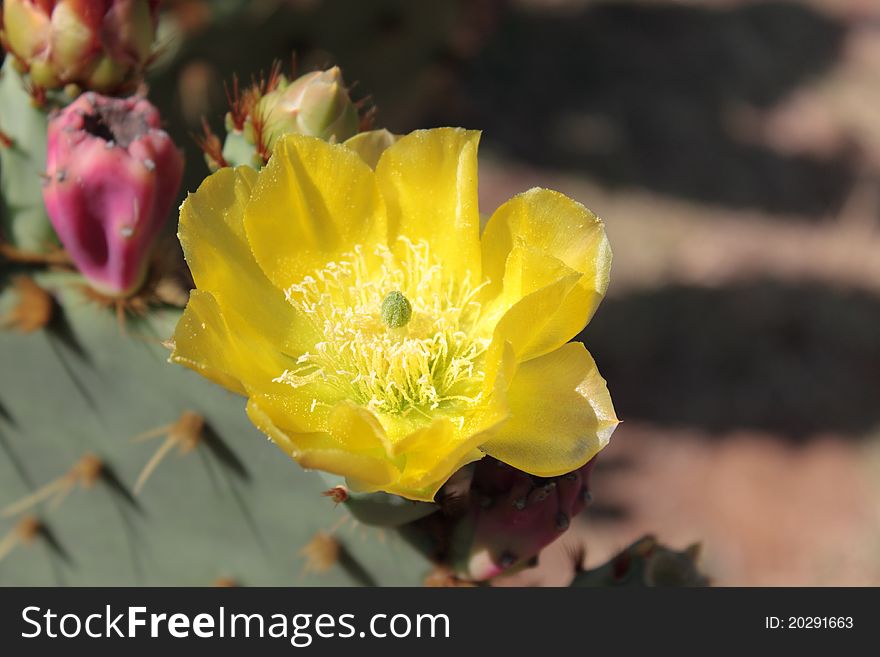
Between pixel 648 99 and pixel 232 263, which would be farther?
pixel 648 99

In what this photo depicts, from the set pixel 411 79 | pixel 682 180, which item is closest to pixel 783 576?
pixel 682 180

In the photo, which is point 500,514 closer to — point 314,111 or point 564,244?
point 564,244

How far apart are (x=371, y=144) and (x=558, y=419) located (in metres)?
0.30

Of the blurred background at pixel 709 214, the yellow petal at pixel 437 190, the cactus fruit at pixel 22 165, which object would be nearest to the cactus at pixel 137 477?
the cactus fruit at pixel 22 165

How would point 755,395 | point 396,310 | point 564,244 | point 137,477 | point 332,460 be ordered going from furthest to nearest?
point 755,395 < point 137,477 < point 396,310 < point 564,244 < point 332,460

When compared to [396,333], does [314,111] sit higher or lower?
higher

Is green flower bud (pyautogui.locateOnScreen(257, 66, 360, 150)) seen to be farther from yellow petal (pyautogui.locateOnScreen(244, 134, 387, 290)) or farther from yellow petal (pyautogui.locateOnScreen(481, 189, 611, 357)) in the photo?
yellow petal (pyautogui.locateOnScreen(481, 189, 611, 357))

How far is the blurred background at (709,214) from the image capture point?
2682mm

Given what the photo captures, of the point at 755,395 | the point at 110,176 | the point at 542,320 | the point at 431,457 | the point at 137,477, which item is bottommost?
the point at 755,395

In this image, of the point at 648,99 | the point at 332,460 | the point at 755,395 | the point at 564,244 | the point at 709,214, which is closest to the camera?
the point at 332,460

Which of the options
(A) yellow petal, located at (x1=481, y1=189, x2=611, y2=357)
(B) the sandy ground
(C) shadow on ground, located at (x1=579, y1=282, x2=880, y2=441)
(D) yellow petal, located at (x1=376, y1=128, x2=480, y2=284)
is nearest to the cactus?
(D) yellow petal, located at (x1=376, y1=128, x2=480, y2=284)

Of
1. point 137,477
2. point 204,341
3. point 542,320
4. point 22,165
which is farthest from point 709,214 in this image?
point 204,341

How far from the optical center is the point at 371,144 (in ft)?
3.06

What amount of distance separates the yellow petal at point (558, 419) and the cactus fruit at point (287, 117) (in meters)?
0.29
